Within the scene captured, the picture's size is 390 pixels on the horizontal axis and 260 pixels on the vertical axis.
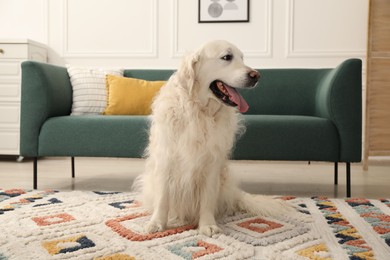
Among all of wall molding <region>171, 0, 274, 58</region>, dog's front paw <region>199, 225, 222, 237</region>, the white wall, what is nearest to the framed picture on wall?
the white wall

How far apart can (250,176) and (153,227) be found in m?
1.78

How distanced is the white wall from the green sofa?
5.32 ft

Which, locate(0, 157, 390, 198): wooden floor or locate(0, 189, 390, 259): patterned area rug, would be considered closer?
locate(0, 189, 390, 259): patterned area rug

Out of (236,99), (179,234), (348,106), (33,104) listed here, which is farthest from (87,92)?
(348,106)

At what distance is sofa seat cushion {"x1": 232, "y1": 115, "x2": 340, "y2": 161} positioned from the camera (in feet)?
7.47

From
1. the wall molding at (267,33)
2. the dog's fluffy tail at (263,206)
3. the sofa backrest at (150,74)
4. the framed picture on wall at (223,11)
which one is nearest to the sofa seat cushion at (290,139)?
the dog's fluffy tail at (263,206)

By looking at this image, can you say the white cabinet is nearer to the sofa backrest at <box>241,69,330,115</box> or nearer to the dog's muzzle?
the sofa backrest at <box>241,69,330,115</box>

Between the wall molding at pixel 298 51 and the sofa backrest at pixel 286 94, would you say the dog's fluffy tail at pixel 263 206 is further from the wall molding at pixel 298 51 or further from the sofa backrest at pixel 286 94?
the wall molding at pixel 298 51

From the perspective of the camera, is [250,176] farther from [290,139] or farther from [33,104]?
[33,104]

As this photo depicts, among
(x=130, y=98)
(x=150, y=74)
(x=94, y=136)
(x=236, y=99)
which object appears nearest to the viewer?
(x=236, y=99)

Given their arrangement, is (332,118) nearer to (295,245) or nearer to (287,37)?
(295,245)

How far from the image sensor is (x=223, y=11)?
412 centimetres

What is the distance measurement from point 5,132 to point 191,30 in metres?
2.18

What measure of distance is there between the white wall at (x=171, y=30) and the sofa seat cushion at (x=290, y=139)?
6.39 feet
